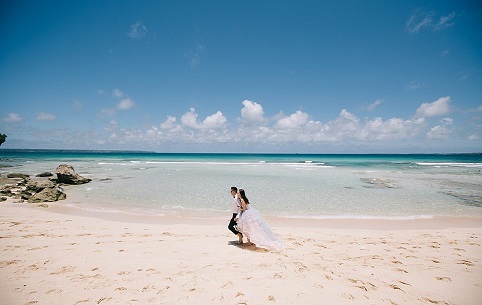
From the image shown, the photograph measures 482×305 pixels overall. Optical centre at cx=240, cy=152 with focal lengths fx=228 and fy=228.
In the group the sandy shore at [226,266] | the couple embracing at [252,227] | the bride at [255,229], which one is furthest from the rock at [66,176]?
the bride at [255,229]

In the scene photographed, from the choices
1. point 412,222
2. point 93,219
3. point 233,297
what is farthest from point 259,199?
point 233,297

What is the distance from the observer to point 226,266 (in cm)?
544

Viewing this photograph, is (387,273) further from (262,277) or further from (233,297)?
(233,297)

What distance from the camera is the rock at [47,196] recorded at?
1268 centimetres

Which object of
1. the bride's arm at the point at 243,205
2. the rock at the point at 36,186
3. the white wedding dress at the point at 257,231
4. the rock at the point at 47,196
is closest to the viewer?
the white wedding dress at the point at 257,231

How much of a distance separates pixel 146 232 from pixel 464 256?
955 centimetres

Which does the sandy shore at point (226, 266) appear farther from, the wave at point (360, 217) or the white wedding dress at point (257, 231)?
the wave at point (360, 217)

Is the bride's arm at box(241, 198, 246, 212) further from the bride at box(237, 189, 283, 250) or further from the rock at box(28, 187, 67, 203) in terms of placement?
the rock at box(28, 187, 67, 203)

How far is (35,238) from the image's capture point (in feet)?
22.5

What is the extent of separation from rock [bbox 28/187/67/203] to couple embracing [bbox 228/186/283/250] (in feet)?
40.1

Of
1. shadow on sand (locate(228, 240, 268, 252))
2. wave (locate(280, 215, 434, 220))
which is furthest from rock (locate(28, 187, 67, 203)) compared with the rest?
wave (locate(280, 215, 434, 220))

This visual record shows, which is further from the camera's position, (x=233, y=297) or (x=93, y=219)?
(x=93, y=219)

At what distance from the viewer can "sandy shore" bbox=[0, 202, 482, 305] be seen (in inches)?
167

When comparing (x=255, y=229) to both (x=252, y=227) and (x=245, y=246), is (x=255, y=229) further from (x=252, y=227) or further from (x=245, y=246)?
(x=245, y=246)
